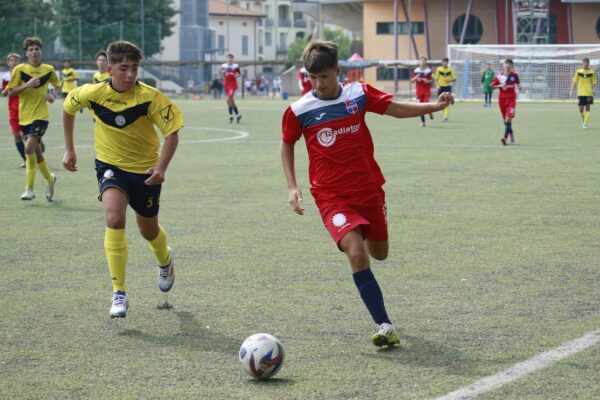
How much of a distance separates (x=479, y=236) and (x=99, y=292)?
4.08m

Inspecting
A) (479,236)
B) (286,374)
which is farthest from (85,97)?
(479,236)

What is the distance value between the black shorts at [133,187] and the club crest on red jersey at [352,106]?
5.23ft

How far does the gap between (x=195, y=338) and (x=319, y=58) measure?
6.02 feet

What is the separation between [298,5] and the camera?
8450cm

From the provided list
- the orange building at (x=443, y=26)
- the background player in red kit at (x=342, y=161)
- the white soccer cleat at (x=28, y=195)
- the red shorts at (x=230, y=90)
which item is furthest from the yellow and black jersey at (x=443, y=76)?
the orange building at (x=443, y=26)

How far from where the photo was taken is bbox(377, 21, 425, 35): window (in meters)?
76.0

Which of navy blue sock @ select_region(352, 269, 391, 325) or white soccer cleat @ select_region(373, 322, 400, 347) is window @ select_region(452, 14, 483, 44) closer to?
navy blue sock @ select_region(352, 269, 391, 325)

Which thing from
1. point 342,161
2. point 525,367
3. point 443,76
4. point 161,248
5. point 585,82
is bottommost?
point 525,367

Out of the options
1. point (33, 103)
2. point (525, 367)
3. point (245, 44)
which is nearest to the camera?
point (525, 367)

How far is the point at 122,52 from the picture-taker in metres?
6.91

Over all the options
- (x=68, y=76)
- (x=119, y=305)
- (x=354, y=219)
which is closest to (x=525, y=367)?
(x=354, y=219)

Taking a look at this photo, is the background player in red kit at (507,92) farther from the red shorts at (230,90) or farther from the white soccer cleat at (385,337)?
the white soccer cleat at (385,337)

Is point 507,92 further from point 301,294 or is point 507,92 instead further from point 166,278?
point 166,278

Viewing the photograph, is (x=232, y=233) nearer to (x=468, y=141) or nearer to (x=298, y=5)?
(x=468, y=141)
